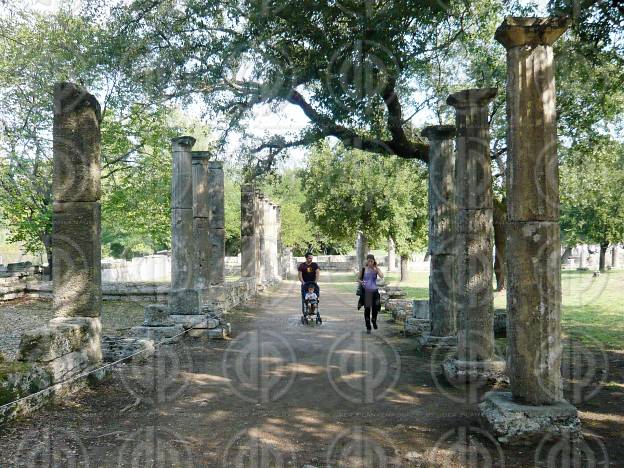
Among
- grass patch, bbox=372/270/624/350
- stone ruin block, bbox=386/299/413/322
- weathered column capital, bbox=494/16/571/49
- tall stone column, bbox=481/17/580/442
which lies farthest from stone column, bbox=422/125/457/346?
weathered column capital, bbox=494/16/571/49

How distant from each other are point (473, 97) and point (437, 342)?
4.30m

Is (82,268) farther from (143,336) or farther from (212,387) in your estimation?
(143,336)

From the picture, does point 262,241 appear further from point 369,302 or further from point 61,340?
point 61,340

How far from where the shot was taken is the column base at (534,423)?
16.6ft

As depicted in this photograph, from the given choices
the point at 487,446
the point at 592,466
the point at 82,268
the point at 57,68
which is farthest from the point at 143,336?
the point at 57,68

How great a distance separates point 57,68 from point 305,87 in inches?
385

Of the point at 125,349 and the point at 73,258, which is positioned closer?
the point at 73,258

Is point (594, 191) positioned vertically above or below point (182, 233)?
above

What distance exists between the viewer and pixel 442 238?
984 centimetres
